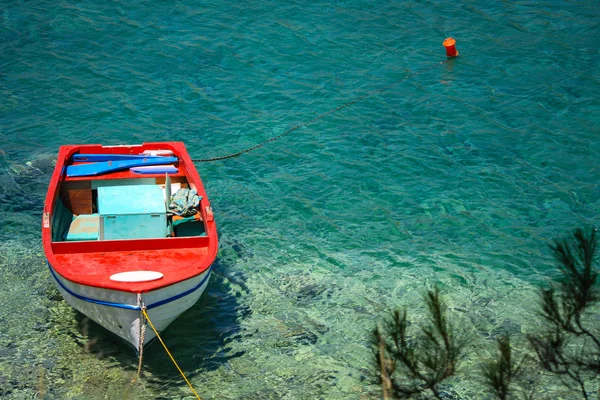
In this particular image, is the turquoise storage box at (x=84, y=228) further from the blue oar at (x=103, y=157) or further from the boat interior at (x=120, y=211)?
the blue oar at (x=103, y=157)

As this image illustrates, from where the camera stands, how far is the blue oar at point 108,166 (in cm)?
1406

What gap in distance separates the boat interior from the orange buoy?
10726mm

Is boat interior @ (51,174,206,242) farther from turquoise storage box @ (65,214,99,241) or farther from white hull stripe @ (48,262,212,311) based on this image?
white hull stripe @ (48,262,212,311)

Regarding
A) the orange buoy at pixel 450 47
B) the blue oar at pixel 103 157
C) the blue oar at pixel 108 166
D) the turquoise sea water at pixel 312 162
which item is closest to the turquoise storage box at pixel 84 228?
the blue oar at pixel 108 166

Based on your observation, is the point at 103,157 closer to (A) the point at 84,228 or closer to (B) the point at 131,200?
(A) the point at 84,228

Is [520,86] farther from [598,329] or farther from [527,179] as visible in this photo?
[598,329]

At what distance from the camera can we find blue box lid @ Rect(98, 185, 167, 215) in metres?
12.4

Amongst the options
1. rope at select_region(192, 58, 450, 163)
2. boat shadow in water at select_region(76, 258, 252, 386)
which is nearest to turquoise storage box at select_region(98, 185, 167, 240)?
boat shadow in water at select_region(76, 258, 252, 386)

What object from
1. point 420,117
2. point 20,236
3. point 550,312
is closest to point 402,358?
point 550,312

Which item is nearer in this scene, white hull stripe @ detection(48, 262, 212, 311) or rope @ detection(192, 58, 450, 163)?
white hull stripe @ detection(48, 262, 212, 311)

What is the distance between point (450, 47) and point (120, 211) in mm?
12908

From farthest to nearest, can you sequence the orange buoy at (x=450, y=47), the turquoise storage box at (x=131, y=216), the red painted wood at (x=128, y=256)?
the orange buoy at (x=450, y=47) < the turquoise storage box at (x=131, y=216) < the red painted wood at (x=128, y=256)

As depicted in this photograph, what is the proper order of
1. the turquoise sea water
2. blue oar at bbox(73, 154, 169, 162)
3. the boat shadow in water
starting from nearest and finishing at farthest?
the boat shadow in water, the turquoise sea water, blue oar at bbox(73, 154, 169, 162)

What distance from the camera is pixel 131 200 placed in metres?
12.7
